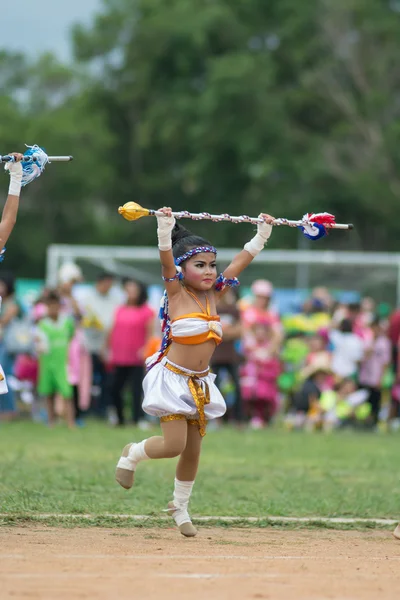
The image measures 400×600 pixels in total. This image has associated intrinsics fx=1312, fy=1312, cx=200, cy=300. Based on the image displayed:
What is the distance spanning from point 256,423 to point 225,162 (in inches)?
1094

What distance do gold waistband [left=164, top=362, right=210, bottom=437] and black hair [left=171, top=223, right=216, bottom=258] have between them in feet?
2.52

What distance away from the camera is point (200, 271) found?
850cm

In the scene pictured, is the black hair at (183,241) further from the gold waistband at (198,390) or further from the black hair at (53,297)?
the black hair at (53,297)

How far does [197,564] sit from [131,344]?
1127 centimetres

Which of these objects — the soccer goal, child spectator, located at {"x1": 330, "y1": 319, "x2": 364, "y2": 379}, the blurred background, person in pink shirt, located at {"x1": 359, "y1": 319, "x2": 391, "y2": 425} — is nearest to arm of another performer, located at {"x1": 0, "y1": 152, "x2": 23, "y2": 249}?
child spectator, located at {"x1": 330, "y1": 319, "x2": 364, "y2": 379}

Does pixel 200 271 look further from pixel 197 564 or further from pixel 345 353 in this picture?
pixel 345 353

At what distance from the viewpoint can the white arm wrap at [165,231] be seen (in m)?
8.24

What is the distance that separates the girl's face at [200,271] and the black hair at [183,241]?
0.09 metres

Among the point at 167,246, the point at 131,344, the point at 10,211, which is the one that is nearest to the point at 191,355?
the point at 167,246

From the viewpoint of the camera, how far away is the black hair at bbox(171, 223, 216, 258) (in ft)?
28.2

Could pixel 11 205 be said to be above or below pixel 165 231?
above

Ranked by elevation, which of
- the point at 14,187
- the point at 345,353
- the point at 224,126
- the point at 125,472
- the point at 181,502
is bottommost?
the point at 181,502

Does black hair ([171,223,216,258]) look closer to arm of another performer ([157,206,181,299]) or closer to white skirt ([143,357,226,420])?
arm of another performer ([157,206,181,299])

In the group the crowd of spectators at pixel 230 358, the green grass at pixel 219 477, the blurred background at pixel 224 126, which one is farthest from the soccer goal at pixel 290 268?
the blurred background at pixel 224 126
